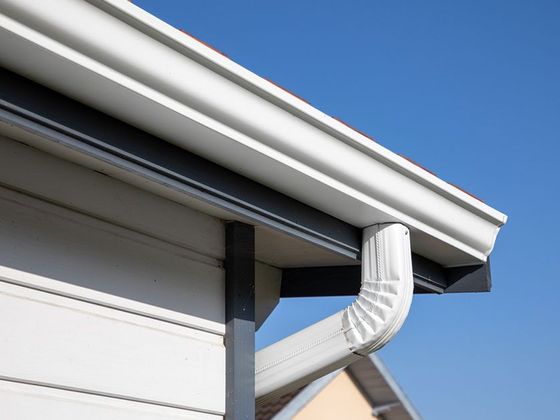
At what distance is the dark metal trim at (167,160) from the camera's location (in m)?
1.73

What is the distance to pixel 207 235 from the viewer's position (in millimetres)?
2451

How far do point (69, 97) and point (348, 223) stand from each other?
954 millimetres

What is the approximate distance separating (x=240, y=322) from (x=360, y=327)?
1.04 feet

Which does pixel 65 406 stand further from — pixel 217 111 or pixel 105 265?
pixel 217 111

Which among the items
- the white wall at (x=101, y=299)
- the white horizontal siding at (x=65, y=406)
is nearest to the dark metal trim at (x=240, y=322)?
the white wall at (x=101, y=299)

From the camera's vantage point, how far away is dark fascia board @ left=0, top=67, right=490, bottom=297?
68.4 inches

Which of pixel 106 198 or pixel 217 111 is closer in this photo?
pixel 217 111

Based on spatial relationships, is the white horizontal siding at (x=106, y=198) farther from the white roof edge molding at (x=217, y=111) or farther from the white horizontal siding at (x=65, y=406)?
the white horizontal siding at (x=65, y=406)

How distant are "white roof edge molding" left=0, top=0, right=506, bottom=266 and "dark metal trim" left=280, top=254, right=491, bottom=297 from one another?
0.22m

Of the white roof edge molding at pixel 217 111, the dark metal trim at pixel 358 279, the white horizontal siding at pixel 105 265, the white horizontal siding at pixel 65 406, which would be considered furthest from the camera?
the dark metal trim at pixel 358 279

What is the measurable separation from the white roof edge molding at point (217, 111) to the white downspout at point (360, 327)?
78mm

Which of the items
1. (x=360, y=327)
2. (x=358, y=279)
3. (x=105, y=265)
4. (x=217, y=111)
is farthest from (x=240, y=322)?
(x=217, y=111)

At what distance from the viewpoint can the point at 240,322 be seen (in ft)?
7.91

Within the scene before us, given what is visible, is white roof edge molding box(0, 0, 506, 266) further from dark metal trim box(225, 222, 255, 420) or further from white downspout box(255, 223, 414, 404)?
dark metal trim box(225, 222, 255, 420)
